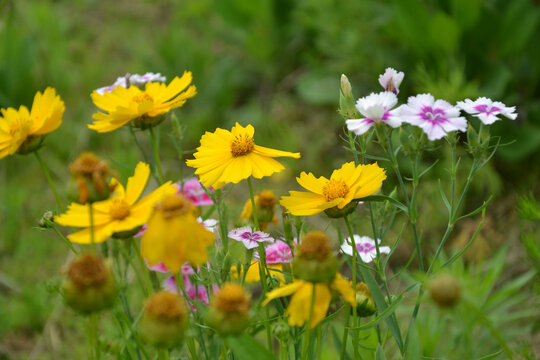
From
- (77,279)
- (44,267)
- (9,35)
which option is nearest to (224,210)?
(77,279)

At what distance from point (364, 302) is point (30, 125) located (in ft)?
1.58

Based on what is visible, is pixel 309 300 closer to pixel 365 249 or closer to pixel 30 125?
pixel 365 249

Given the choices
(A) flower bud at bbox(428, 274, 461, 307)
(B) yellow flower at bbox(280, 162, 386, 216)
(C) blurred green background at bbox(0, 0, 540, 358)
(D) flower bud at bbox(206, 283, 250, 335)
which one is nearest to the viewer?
(A) flower bud at bbox(428, 274, 461, 307)

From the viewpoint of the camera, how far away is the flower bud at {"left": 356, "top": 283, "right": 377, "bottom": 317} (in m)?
0.74

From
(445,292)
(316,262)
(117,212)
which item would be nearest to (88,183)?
(117,212)

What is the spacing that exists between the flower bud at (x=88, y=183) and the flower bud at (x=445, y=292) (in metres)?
0.32

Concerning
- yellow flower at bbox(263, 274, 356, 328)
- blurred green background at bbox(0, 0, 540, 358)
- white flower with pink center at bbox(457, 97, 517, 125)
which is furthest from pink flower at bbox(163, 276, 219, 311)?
blurred green background at bbox(0, 0, 540, 358)

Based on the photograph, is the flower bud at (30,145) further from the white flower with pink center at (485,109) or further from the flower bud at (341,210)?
the white flower with pink center at (485,109)

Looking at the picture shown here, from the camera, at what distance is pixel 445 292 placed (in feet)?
1.42

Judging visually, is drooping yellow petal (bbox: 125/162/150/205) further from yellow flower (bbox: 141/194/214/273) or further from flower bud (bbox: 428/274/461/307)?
flower bud (bbox: 428/274/461/307)

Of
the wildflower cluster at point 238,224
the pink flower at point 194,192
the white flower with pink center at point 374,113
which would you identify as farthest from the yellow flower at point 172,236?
the pink flower at point 194,192

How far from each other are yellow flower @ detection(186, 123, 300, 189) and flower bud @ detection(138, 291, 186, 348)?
0.79 ft

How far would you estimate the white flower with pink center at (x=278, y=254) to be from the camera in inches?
32.8

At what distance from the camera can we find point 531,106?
2018 mm
